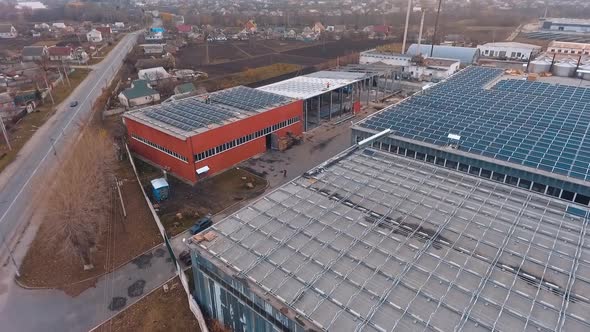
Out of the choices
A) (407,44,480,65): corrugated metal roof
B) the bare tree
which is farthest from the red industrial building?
(407,44,480,65): corrugated metal roof

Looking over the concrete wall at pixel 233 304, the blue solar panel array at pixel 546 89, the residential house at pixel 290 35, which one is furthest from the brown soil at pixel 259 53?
the concrete wall at pixel 233 304

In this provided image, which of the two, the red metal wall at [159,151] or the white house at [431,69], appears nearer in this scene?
the red metal wall at [159,151]

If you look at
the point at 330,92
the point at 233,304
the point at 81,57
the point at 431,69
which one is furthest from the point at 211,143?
the point at 81,57

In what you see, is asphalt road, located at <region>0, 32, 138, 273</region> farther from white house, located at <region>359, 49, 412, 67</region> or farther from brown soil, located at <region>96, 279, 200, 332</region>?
white house, located at <region>359, 49, 412, 67</region>

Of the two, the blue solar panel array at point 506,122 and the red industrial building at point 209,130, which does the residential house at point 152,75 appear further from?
the blue solar panel array at point 506,122

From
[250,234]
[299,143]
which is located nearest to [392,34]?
[299,143]
